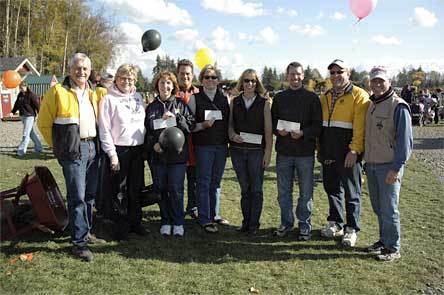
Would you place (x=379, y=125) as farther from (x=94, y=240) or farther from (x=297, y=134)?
(x=94, y=240)

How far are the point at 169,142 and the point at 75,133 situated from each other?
1.03 metres

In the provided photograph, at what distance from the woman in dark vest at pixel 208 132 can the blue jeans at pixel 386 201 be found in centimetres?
186

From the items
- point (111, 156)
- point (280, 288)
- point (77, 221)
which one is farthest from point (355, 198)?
point (77, 221)

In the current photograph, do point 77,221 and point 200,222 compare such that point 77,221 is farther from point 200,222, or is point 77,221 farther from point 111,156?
point 200,222

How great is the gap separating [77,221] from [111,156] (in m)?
0.81

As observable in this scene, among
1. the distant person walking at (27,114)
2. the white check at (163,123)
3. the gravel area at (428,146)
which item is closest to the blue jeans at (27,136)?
the distant person walking at (27,114)

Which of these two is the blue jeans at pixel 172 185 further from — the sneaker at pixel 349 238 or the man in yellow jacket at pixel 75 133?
the sneaker at pixel 349 238

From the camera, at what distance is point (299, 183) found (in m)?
5.08

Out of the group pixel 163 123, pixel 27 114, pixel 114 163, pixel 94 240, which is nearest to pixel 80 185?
pixel 114 163

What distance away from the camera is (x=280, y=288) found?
3.91 meters

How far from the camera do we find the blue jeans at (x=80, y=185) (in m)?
4.33

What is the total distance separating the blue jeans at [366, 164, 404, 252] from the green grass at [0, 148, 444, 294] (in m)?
0.27

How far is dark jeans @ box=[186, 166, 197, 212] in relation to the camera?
5943mm

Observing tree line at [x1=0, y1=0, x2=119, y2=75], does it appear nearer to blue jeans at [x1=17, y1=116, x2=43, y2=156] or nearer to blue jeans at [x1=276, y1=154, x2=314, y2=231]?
blue jeans at [x1=17, y1=116, x2=43, y2=156]
